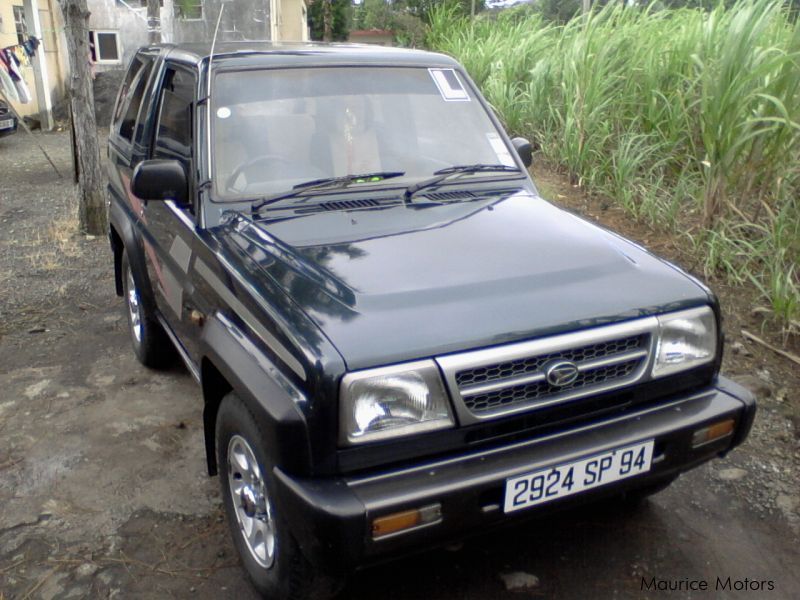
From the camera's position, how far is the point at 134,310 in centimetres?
440

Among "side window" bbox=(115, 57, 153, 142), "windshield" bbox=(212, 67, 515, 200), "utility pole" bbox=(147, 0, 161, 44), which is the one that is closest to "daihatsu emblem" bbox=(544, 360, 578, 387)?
"windshield" bbox=(212, 67, 515, 200)

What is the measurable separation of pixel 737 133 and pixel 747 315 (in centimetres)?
120

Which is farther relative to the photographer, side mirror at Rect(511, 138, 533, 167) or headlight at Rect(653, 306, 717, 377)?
side mirror at Rect(511, 138, 533, 167)

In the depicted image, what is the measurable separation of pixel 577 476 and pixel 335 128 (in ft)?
5.86

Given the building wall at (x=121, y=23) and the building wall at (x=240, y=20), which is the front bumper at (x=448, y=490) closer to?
the building wall at (x=121, y=23)

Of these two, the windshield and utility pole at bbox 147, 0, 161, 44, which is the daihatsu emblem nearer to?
the windshield

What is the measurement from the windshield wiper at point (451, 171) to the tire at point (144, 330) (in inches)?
64.1

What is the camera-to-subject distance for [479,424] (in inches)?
83.2

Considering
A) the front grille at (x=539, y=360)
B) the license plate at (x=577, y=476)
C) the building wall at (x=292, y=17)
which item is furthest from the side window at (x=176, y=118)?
the building wall at (x=292, y=17)

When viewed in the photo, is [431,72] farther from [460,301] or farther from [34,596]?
[34,596]

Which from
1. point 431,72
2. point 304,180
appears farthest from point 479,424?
point 431,72

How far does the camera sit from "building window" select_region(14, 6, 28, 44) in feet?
47.0

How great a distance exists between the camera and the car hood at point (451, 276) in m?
2.11

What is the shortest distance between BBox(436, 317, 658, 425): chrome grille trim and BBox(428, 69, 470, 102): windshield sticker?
1687mm
